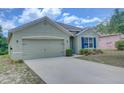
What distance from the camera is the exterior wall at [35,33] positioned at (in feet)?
41.6

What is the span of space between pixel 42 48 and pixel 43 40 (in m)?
0.72

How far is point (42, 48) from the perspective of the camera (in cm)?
1348

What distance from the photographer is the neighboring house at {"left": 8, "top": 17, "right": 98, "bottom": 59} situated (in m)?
12.8

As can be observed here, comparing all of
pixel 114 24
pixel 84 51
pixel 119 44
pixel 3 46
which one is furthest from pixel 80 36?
pixel 3 46

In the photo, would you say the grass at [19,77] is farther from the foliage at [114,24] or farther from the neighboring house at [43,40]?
the foliage at [114,24]

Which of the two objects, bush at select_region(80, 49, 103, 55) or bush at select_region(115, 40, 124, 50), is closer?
bush at select_region(115, 40, 124, 50)

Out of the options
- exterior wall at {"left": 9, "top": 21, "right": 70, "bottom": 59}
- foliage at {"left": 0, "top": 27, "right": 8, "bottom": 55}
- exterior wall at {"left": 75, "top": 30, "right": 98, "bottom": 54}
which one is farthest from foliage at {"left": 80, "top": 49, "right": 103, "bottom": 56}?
foliage at {"left": 0, "top": 27, "right": 8, "bottom": 55}

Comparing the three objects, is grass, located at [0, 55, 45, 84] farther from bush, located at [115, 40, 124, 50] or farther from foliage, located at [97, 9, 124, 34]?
bush, located at [115, 40, 124, 50]

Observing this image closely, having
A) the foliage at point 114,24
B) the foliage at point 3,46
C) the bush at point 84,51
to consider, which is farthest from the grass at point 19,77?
the foliage at point 3,46

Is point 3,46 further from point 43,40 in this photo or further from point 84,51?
point 84,51
